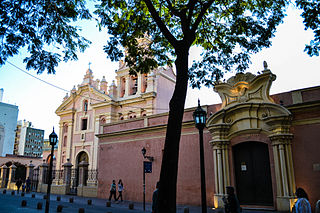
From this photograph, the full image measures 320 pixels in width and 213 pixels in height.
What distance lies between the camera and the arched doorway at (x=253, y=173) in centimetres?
1308

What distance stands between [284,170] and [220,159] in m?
3.12

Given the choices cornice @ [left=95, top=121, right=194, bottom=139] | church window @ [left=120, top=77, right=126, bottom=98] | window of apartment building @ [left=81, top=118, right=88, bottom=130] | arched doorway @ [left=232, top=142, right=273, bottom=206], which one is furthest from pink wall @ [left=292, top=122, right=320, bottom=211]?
window of apartment building @ [left=81, top=118, right=88, bottom=130]

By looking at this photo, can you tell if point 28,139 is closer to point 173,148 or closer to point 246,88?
point 246,88

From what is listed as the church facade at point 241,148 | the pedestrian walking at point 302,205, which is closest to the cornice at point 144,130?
the church facade at point 241,148

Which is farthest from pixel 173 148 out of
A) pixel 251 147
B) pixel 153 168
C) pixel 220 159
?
pixel 153 168

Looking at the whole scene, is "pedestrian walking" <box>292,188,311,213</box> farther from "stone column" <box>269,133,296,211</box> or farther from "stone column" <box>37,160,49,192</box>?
"stone column" <box>37,160,49,192</box>

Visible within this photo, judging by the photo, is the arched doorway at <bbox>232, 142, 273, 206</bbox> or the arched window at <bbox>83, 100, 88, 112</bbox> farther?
the arched window at <bbox>83, 100, 88, 112</bbox>

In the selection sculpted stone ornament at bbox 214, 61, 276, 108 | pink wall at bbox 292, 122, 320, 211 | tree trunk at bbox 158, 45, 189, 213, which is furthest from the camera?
sculpted stone ornament at bbox 214, 61, 276, 108

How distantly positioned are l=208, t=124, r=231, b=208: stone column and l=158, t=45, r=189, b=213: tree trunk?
736cm

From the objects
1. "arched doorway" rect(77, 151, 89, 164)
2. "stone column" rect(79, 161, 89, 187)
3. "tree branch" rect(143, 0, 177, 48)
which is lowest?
"stone column" rect(79, 161, 89, 187)

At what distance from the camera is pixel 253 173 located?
13594mm

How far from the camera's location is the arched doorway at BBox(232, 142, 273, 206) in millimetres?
13078

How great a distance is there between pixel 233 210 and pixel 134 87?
2438cm

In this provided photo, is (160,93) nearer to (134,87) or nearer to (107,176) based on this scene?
(134,87)
